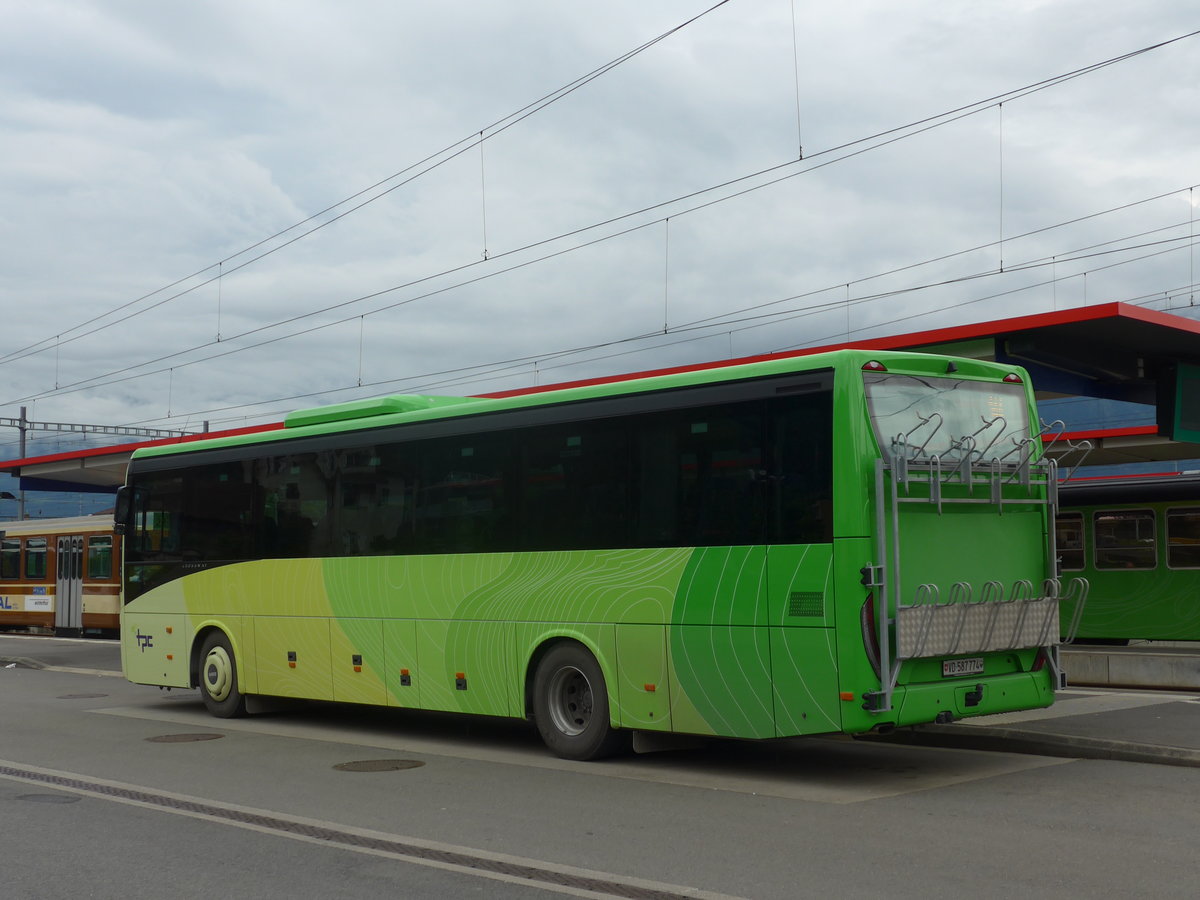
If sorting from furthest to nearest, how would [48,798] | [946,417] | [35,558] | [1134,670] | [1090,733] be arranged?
[35,558] < [1134,670] < [1090,733] < [946,417] < [48,798]

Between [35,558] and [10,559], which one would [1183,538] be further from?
[10,559]

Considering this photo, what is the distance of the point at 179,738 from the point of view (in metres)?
13.7

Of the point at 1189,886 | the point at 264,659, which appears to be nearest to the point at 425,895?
the point at 1189,886

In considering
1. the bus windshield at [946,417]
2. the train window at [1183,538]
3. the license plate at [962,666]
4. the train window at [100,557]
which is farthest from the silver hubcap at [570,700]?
the train window at [100,557]

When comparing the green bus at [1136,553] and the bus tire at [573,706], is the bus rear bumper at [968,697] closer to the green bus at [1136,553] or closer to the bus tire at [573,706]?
the bus tire at [573,706]

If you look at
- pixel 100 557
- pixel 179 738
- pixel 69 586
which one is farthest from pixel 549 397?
pixel 69 586

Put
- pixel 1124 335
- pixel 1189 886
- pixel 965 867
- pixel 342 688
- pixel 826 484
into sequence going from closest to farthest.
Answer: pixel 1189 886
pixel 965 867
pixel 826 484
pixel 342 688
pixel 1124 335

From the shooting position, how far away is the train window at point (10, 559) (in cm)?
→ 3666

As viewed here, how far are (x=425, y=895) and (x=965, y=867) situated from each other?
2.81m

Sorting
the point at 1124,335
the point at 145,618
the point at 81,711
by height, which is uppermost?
the point at 1124,335

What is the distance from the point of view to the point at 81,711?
54.6ft

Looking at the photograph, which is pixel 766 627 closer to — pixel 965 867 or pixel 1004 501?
pixel 1004 501

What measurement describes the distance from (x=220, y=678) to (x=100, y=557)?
19156 mm

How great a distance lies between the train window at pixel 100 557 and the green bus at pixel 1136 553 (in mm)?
22175
